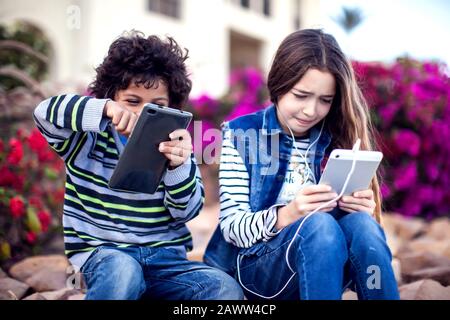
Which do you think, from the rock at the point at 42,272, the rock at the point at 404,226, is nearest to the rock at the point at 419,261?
the rock at the point at 404,226

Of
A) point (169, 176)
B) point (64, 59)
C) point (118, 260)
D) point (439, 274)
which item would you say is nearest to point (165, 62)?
point (169, 176)

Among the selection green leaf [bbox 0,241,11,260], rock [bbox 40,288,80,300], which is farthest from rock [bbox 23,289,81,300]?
green leaf [bbox 0,241,11,260]

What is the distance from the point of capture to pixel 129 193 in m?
1.69

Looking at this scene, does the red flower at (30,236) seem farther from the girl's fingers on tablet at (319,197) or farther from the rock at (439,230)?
the rock at (439,230)

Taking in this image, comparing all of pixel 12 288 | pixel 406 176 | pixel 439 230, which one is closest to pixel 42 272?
pixel 12 288

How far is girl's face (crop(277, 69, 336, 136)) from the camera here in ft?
5.61

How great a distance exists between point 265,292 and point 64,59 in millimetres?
7184

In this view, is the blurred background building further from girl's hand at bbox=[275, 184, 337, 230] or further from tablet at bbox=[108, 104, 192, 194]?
girl's hand at bbox=[275, 184, 337, 230]

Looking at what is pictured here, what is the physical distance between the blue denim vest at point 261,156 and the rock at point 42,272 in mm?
812

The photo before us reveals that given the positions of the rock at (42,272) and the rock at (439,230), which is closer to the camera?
the rock at (42,272)

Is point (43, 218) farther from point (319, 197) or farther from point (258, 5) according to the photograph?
point (258, 5)

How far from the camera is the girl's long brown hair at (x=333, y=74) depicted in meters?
1.72

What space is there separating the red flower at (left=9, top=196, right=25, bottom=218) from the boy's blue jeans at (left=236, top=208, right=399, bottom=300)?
1337mm
